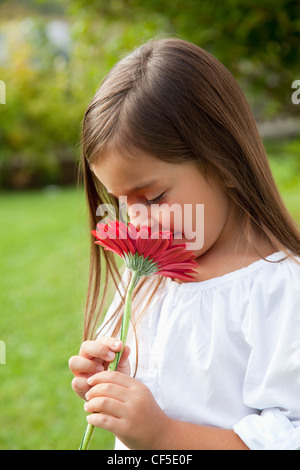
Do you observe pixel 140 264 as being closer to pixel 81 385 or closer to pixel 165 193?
pixel 165 193

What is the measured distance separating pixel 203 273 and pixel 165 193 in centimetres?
24

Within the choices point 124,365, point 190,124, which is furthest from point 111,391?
point 190,124

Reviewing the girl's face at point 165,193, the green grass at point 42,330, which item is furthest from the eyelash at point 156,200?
the green grass at point 42,330

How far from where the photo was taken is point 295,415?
48.7 inches

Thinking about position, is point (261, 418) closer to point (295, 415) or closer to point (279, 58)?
point (295, 415)

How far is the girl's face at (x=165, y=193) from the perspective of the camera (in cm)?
126

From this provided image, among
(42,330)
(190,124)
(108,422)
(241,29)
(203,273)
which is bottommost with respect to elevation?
(42,330)

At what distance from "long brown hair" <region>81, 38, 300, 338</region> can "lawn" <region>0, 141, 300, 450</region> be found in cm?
45

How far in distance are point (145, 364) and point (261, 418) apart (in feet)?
1.10

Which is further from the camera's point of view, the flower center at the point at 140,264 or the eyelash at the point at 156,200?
the eyelash at the point at 156,200

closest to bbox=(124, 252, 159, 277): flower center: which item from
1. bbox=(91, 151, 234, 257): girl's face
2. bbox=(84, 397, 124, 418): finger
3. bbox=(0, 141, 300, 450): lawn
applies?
bbox=(91, 151, 234, 257): girl's face

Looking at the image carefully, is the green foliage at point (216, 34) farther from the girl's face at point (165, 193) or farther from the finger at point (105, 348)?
the finger at point (105, 348)

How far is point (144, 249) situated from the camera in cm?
114

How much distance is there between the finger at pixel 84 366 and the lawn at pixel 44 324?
19.5 inches
